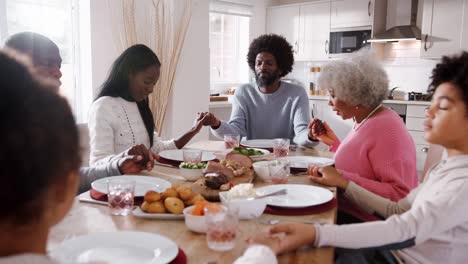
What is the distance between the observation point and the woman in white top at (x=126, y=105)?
6.40 feet

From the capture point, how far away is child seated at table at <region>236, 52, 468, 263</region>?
1016mm

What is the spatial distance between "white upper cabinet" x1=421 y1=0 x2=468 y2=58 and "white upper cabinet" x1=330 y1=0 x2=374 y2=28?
639 mm

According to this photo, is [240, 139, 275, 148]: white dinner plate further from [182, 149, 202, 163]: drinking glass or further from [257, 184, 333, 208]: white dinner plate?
[257, 184, 333, 208]: white dinner plate

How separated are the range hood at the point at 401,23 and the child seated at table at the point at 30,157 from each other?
487cm

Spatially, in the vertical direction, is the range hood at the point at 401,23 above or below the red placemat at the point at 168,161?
above

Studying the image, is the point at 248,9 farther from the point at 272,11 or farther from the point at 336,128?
the point at 336,128

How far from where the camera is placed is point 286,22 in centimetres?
585

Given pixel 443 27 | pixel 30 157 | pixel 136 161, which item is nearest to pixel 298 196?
pixel 136 161

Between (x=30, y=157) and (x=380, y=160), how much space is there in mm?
1437

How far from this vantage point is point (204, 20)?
4.02 m

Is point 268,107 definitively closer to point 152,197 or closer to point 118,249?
point 152,197

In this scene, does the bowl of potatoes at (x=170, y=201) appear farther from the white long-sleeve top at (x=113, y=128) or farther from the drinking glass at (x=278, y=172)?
the white long-sleeve top at (x=113, y=128)

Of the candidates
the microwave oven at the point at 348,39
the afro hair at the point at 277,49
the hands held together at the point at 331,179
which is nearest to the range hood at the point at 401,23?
the microwave oven at the point at 348,39

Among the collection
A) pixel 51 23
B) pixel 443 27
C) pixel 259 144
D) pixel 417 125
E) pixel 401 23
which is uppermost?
pixel 401 23
